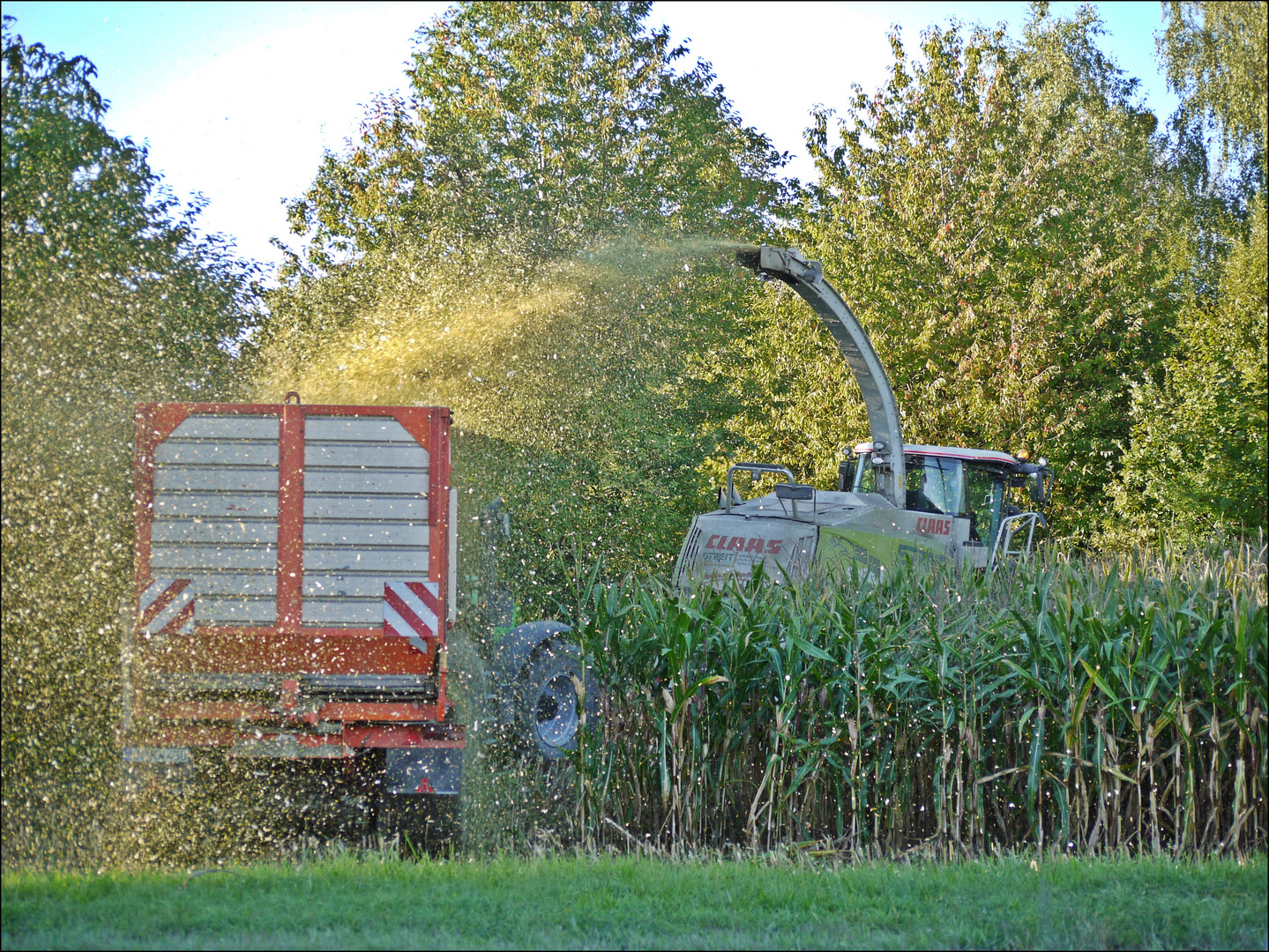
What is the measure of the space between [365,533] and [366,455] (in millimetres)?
402

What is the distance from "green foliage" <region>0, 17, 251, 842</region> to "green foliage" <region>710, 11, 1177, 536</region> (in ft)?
32.8

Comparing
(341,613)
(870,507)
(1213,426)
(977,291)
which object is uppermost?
(977,291)

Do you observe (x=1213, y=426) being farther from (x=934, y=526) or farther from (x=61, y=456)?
(x=61, y=456)

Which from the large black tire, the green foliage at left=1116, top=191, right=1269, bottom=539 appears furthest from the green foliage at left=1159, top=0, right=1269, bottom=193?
the large black tire

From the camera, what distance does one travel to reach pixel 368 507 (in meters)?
5.98

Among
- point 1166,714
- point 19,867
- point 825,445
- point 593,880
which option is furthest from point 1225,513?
point 19,867

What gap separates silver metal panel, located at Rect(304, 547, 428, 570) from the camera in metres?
5.91

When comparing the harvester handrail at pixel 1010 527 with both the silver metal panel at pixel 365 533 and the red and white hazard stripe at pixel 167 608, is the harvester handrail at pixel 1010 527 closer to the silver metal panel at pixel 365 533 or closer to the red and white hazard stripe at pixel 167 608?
the silver metal panel at pixel 365 533

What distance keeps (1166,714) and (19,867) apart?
4.90 meters

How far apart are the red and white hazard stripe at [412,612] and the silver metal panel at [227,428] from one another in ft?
3.26

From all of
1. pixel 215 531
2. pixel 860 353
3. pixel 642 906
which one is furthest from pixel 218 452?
pixel 860 353

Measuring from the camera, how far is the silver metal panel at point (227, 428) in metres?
5.91

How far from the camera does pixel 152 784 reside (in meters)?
5.64

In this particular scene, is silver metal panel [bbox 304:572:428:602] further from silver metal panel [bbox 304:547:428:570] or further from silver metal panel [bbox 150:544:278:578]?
silver metal panel [bbox 150:544:278:578]
